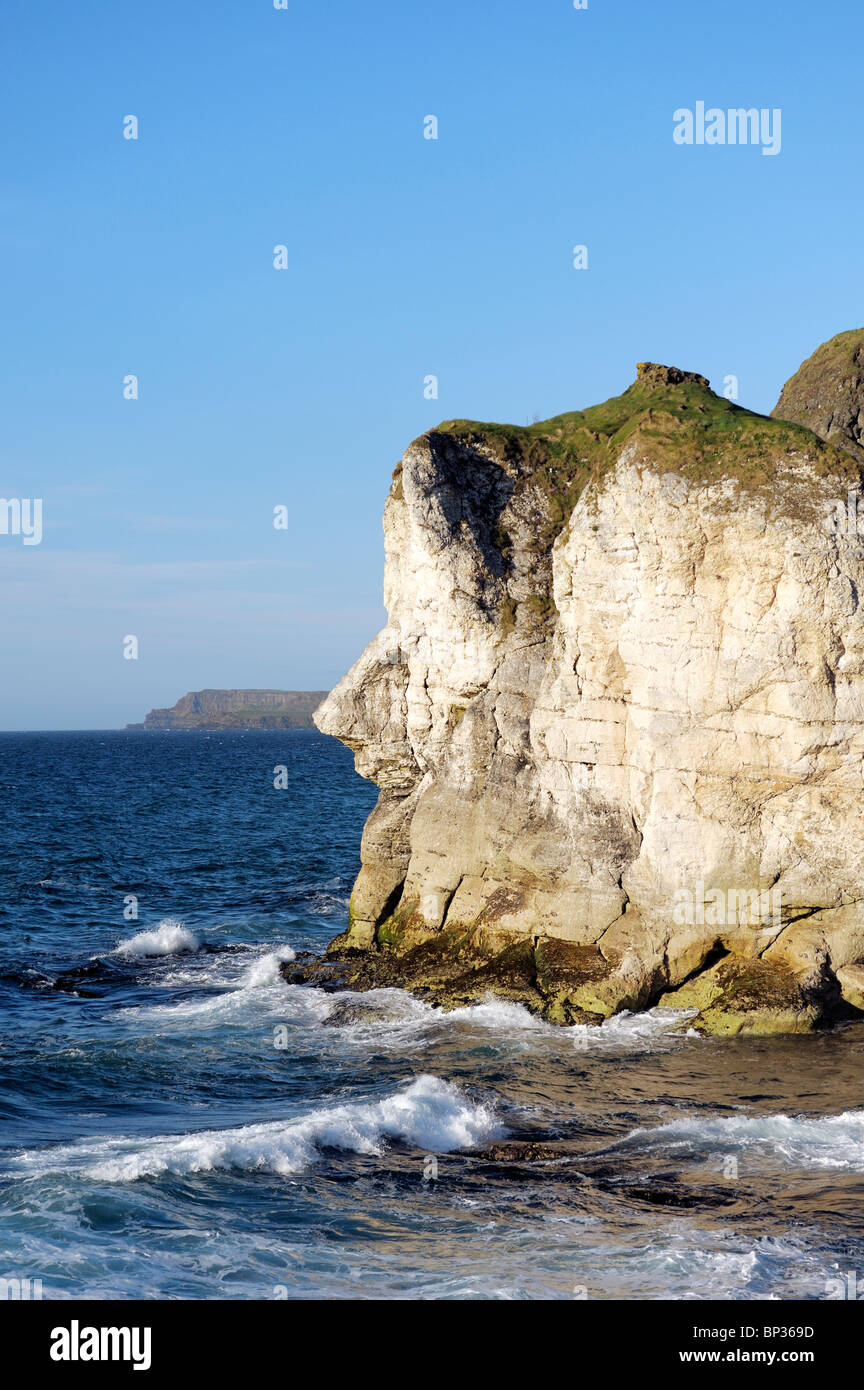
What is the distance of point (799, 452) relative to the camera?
26.0 m

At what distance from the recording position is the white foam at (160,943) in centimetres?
3547

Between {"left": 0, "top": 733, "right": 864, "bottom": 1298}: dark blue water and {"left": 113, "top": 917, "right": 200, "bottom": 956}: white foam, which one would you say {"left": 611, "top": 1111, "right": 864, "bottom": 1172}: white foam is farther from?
{"left": 113, "top": 917, "right": 200, "bottom": 956}: white foam

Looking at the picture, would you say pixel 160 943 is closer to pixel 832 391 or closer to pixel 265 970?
pixel 265 970

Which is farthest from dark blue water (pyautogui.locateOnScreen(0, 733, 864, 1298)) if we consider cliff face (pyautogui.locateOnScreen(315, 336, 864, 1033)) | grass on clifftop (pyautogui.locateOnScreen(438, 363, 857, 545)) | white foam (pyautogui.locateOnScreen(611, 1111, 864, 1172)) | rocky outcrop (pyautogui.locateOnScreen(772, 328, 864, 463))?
rocky outcrop (pyautogui.locateOnScreen(772, 328, 864, 463))

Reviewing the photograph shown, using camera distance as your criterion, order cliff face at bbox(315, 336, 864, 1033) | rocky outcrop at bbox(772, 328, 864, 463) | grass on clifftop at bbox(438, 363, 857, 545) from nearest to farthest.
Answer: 1. cliff face at bbox(315, 336, 864, 1033)
2. grass on clifftop at bbox(438, 363, 857, 545)
3. rocky outcrop at bbox(772, 328, 864, 463)

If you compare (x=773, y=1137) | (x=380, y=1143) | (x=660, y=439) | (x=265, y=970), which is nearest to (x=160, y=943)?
(x=265, y=970)

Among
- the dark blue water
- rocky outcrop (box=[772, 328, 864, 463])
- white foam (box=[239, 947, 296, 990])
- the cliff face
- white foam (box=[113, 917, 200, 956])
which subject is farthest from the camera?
rocky outcrop (box=[772, 328, 864, 463])

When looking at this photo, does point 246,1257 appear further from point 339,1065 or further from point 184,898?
point 184,898

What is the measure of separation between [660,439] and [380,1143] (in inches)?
659

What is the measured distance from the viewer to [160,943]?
35906mm

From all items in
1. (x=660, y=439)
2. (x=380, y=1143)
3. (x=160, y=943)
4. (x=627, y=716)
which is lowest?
Answer: (x=380, y=1143)

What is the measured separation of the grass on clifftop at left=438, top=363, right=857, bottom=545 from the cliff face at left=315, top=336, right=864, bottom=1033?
0.23 feet

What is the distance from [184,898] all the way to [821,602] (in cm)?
2680

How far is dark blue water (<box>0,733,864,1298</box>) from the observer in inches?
597
